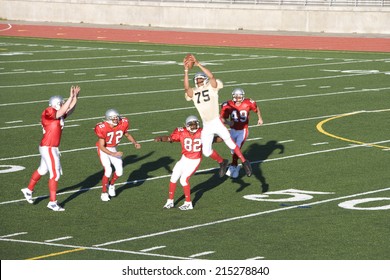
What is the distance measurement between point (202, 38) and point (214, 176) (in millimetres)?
37617

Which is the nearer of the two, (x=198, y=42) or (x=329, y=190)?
(x=329, y=190)

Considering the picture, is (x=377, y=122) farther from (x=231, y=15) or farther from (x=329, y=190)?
(x=231, y=15)

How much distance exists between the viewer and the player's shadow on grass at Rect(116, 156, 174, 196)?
814 inches

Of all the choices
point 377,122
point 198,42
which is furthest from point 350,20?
point 377,122

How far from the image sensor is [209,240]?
53.0 feet

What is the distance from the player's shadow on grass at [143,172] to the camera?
20.7 metres

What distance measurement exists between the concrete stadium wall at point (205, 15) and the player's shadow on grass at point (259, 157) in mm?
37106

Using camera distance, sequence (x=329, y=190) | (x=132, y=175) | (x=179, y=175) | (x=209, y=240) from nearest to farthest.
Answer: (x=209, y=240) → (x=179, y=175) → (x=329, y=190) → (x=132, y=175)

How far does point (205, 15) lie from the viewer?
218 feet

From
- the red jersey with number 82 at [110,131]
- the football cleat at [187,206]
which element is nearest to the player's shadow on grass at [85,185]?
the red jersey with number 82 at [110,131]

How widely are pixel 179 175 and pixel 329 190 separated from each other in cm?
307

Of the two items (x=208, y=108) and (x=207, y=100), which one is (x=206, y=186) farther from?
(x=207, y=100)

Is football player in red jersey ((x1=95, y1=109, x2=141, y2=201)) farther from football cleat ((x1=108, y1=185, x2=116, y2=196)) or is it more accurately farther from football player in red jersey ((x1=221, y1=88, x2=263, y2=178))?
football player in red jersey ((x1=221, y1=88, x2=263, y2=178))

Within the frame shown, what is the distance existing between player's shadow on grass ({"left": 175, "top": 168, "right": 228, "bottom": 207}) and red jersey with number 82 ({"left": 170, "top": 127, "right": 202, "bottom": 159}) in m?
0.98
